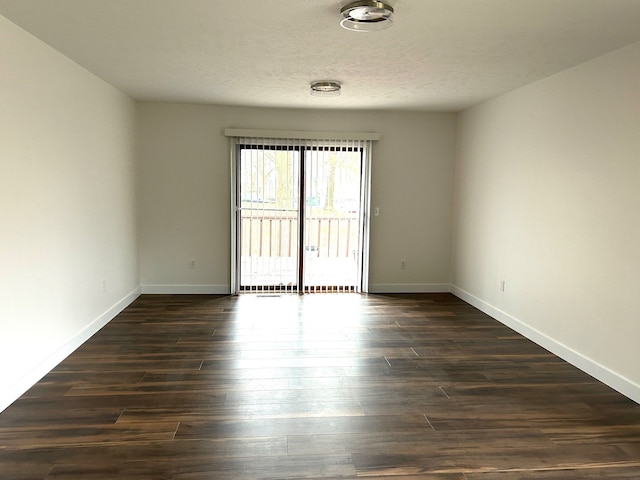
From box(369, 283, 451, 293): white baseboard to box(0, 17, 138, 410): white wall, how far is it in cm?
324

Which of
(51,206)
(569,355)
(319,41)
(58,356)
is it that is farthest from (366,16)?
(58,356)

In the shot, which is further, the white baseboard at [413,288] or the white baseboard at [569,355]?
the white baseboard at [413,288]

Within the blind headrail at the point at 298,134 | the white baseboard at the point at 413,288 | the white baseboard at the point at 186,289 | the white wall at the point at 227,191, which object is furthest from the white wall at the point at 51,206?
the white baseboard at the point at 413,288

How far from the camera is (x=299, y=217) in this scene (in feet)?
19.5

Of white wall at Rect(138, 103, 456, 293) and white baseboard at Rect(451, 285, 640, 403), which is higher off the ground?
white wall at Rect(138, 103, 456, 293)

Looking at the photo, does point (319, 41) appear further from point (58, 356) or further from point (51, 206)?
point (58, 356)

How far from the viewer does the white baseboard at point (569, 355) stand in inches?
124

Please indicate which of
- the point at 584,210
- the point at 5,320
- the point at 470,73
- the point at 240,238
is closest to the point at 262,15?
the point at 470,73

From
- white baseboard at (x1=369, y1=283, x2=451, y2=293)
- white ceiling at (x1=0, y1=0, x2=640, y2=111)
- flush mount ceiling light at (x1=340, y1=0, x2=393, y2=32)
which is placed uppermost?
white ceiling at (x1=0, y1=0, x2=640, y2=111)

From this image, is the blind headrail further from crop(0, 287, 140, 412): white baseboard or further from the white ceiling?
crop(0, 287, 140, 412): white baseboard

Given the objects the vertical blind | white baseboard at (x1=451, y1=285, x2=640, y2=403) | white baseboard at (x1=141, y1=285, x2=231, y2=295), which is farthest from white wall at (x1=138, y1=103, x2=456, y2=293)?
white baseboard at (x1=451, y1=285, x2=640, y2=403)

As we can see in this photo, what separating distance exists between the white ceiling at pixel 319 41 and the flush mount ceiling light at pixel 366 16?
0.06 meters

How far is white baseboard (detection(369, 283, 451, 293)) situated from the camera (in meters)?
6.22

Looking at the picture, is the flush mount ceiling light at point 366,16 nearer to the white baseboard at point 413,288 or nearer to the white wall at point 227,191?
the white wall at point 227,191
